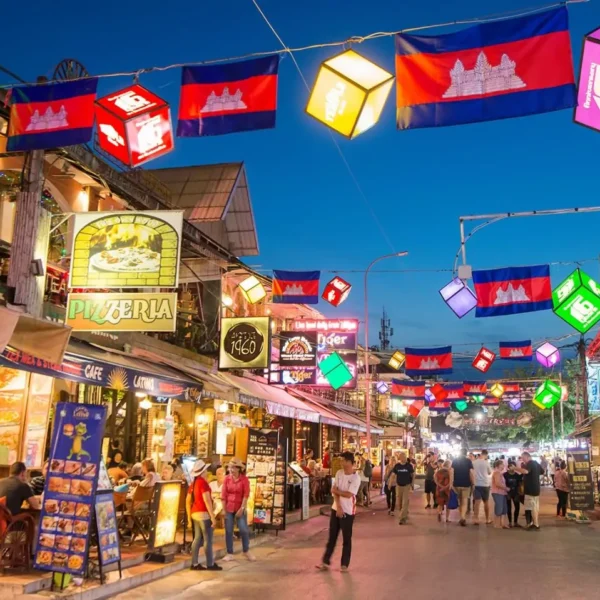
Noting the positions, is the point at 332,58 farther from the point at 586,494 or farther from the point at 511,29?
the point at 586,494

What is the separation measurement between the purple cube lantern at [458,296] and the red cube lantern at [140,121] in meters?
10.0

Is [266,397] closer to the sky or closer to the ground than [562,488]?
closer to the sky

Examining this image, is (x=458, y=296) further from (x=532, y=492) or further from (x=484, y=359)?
(x=484, y=359)

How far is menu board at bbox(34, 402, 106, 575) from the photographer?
9.28m

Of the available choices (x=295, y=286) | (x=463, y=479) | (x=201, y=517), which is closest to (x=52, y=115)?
(x=201, y=517)

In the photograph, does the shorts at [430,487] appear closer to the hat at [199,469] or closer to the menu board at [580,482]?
the menu board at [580,482]

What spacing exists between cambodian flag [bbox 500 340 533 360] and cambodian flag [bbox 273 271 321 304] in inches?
466

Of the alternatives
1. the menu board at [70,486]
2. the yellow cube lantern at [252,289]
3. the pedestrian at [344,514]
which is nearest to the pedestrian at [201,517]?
the pedestrian at [344,514]

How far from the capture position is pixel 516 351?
30.2m

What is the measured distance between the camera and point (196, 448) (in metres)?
21.2

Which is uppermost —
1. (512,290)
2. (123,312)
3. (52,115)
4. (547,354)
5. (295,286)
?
(295,286)

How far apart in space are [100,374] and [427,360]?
20270 mm

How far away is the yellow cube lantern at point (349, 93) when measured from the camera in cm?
820

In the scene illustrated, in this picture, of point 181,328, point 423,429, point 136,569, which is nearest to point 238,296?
point 181,328
